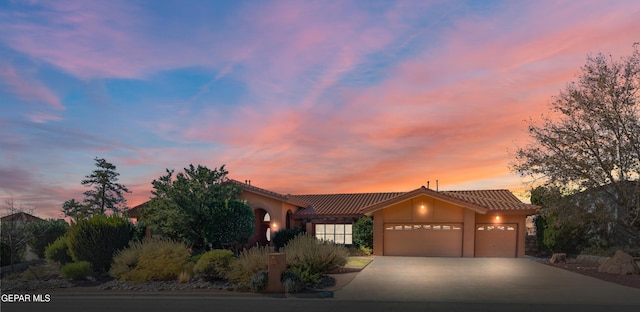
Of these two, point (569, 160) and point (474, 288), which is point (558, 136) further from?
point (474, 288)

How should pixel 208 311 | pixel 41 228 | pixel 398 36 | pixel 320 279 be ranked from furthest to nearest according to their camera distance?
1. pixel 41 228
2. pixel 398 36
3. pixel 320 279
4. pixel 208 311

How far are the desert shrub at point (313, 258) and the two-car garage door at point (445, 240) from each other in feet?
33.0

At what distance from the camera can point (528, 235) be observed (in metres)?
28.2

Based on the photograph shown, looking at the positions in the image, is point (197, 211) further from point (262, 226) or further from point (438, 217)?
point (438, 217)

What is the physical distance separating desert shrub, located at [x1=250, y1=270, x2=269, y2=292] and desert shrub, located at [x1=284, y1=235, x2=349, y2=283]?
132cm

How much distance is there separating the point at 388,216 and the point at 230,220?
1057cm

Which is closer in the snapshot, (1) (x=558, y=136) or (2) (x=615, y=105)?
(2) (x=615, y=105)

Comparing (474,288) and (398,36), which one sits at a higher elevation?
(398,36)

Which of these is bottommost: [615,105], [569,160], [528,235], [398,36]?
[528,235]

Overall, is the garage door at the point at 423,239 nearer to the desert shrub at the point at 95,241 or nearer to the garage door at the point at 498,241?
the garage door at the point at 498,241

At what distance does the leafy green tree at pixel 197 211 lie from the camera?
19969 mm

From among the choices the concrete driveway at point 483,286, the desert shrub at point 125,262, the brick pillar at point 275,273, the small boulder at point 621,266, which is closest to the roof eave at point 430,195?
the concrete driveway at point 483,286

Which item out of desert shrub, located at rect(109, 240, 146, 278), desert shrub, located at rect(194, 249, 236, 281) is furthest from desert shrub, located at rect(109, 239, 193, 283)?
desert shrub, located at rect(194, 249, 236, 281)

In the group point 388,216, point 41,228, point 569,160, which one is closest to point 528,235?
point 569,160
